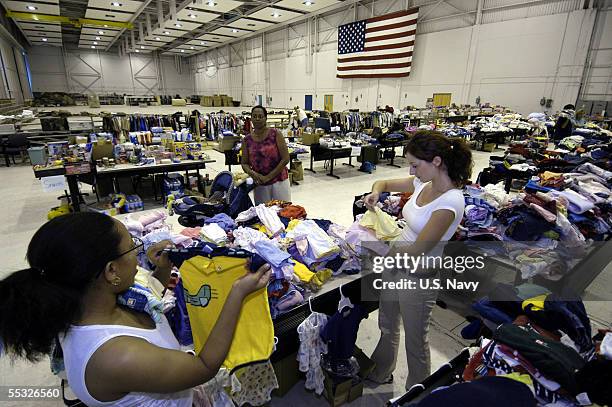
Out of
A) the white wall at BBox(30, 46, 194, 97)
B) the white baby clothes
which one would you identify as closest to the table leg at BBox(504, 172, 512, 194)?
the white baby clothes

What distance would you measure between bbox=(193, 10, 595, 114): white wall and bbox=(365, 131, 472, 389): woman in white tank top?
12.6m

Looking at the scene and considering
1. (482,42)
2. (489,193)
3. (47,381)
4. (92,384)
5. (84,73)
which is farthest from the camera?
(84,73)

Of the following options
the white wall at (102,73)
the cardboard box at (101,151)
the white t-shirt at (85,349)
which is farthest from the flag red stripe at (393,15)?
the white wall at (102,73)

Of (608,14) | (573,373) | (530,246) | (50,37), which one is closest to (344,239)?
(573,373)

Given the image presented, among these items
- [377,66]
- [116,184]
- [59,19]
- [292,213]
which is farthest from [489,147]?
[59,19]

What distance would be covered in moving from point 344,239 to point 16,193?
7.71 m

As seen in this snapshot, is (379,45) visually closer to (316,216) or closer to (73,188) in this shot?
(316,216)

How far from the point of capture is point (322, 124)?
9625 millimetres

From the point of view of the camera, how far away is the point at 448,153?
1.84 meters

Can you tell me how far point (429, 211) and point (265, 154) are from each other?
237 centimetres

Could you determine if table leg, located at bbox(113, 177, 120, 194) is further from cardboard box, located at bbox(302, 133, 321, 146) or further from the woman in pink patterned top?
cardboard box, located at bbox(302, 133, 321, 146)

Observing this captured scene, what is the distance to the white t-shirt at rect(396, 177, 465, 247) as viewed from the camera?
177cm

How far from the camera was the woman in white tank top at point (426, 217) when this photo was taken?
178 cm

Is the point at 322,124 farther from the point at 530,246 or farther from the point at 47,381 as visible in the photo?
the point at 47,381
